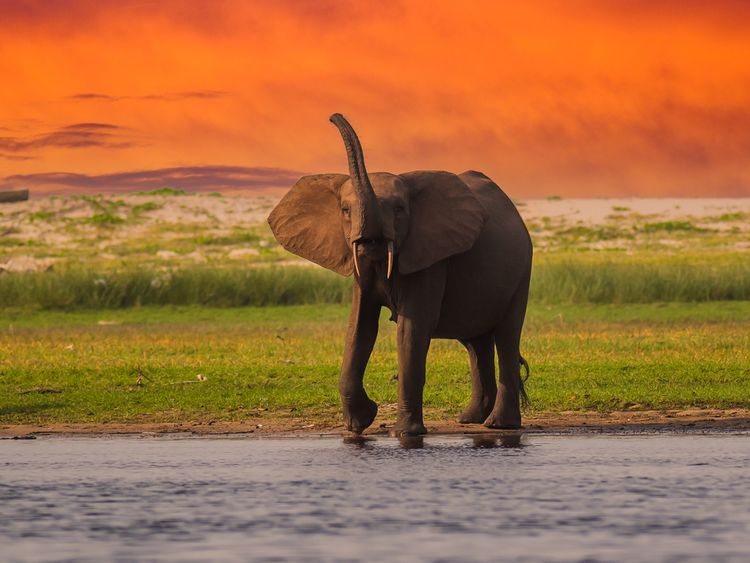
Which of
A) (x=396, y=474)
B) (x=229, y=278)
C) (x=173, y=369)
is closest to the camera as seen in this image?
(x=396, y=474)

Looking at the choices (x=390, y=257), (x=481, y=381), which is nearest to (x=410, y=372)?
(x=390, y=257)

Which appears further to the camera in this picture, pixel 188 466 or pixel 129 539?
pixel 188 466

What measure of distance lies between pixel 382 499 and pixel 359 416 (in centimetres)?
374

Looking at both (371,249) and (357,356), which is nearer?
(371,249)

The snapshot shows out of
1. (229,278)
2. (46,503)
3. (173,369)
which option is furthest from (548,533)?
(229,278)

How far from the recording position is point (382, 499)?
991 centimetres

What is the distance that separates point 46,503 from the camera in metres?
10.0

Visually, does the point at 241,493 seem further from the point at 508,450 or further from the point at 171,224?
the point at 171,224

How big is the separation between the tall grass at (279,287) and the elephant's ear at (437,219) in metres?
19.8

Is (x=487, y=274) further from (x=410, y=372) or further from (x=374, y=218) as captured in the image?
(x=374, y=218)

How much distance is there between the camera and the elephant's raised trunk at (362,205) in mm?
12711

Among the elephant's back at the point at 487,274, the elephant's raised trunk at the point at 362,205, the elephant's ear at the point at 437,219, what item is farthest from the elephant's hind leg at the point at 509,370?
the elephant's raised trunk at the point at 362,205

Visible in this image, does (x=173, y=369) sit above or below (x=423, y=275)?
below

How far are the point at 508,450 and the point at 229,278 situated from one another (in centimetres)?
2378
